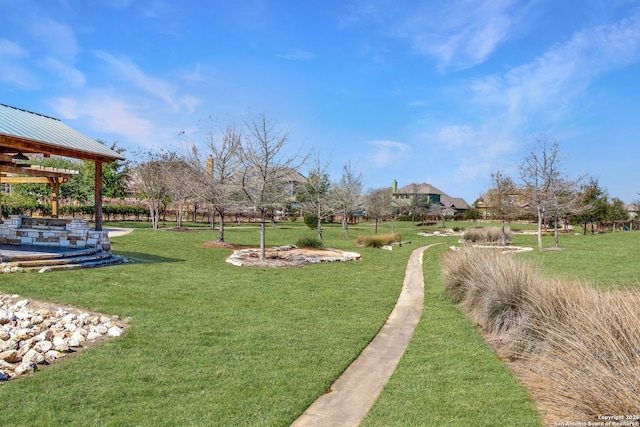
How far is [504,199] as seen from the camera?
29047 millimetres

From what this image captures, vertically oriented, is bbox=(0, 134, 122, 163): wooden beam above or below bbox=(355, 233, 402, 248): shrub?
above

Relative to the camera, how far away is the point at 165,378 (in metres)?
4.85

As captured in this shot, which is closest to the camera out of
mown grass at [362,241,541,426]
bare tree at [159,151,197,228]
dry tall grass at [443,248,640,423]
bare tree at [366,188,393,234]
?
dry tall grass at [443,248,640,423]

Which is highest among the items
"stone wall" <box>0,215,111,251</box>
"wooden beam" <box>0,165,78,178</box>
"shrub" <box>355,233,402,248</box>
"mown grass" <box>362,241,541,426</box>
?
"wooden beam" <box>0,165,78,178</box>

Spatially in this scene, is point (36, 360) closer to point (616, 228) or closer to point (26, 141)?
point (26, 141)

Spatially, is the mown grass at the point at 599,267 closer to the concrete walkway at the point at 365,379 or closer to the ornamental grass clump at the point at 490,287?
the ornamental grass clump at the point at 490,287

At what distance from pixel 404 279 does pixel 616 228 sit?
39.7 m

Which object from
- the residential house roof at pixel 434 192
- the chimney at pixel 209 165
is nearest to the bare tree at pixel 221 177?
the chimney at pixel 209 165

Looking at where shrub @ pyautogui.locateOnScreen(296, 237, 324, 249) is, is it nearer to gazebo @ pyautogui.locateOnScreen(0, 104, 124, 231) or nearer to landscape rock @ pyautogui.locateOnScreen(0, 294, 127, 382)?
gazebo @ pyautogui.locateOnScreen(0, 104, 124, 231)

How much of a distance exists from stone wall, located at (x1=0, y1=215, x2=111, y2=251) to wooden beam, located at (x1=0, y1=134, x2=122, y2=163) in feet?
7.00

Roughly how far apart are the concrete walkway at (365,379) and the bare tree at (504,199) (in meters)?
20.5

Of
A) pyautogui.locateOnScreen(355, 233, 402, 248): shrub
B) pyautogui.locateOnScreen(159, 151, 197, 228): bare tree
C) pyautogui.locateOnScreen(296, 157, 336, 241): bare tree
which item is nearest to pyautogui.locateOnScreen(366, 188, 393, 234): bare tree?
pyautogui.locateOnScreen(296, 157, 336, 241): bare tree

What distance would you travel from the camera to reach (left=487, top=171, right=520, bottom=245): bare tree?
2728cm

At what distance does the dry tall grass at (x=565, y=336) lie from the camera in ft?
12.6
